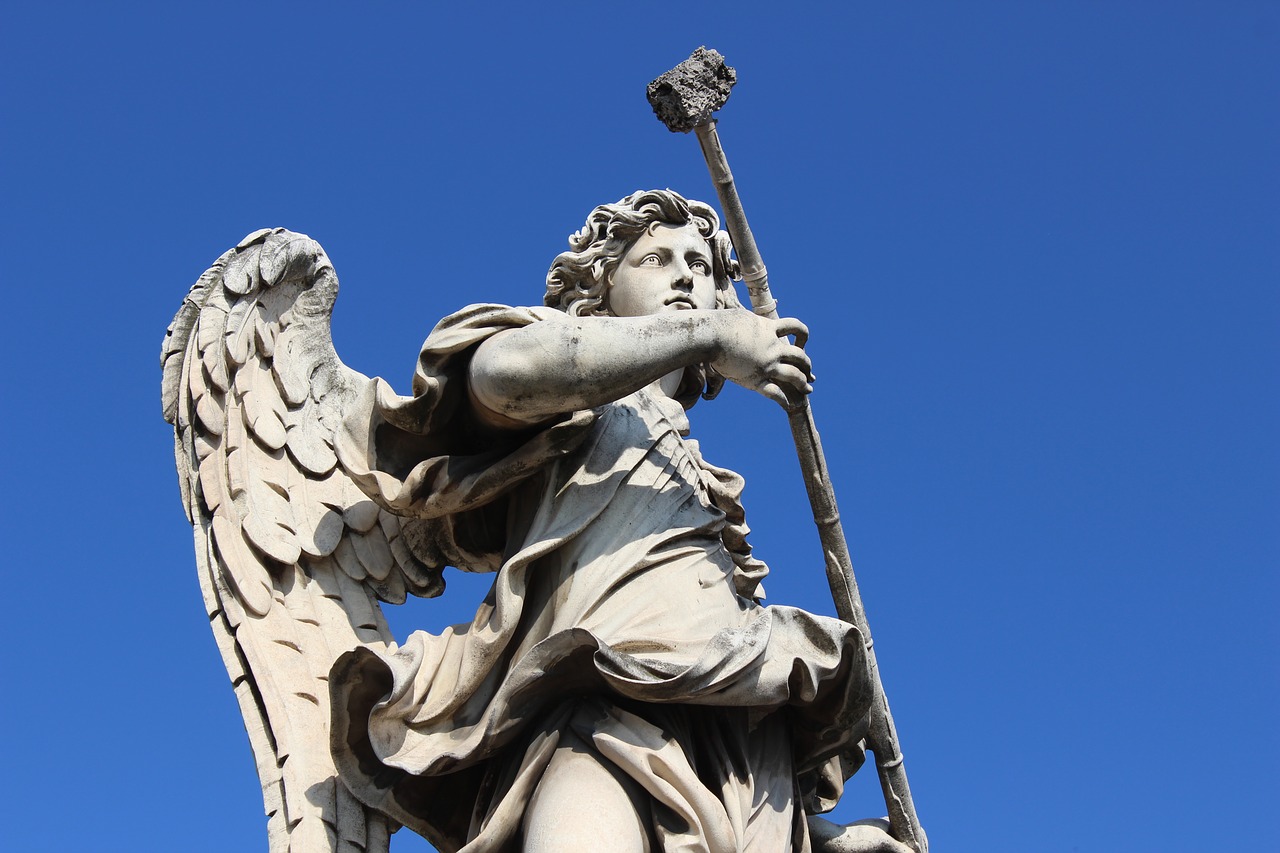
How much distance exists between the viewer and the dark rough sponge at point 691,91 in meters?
6.21

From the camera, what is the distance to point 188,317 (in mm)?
7125

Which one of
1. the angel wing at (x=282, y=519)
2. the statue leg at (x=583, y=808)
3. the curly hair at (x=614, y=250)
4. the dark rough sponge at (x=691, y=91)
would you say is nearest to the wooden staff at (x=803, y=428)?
the dark rough sponge at (x=691, y=91)

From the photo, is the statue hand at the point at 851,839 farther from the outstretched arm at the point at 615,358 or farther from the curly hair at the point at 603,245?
the curly hair at the point at 603,245

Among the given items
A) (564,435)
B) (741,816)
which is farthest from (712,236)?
(741,816)

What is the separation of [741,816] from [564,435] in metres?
1.41

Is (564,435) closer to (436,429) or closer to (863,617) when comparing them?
(436,429)

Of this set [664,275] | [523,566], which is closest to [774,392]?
[664,275]

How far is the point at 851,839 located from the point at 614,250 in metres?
2.32

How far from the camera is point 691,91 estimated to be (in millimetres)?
6211

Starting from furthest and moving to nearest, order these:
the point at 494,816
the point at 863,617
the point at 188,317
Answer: the point at 188,317 < the point at 863,617 < the point at 494,816

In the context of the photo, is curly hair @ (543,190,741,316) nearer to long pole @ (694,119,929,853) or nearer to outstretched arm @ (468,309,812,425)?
long pole @ (694,119,929,853)

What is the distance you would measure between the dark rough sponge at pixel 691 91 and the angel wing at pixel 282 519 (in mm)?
1709

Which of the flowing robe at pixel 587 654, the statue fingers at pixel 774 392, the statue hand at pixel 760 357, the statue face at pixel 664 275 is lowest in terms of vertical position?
the flowing robe at pixel 587 654

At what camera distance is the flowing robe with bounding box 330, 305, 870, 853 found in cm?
569
